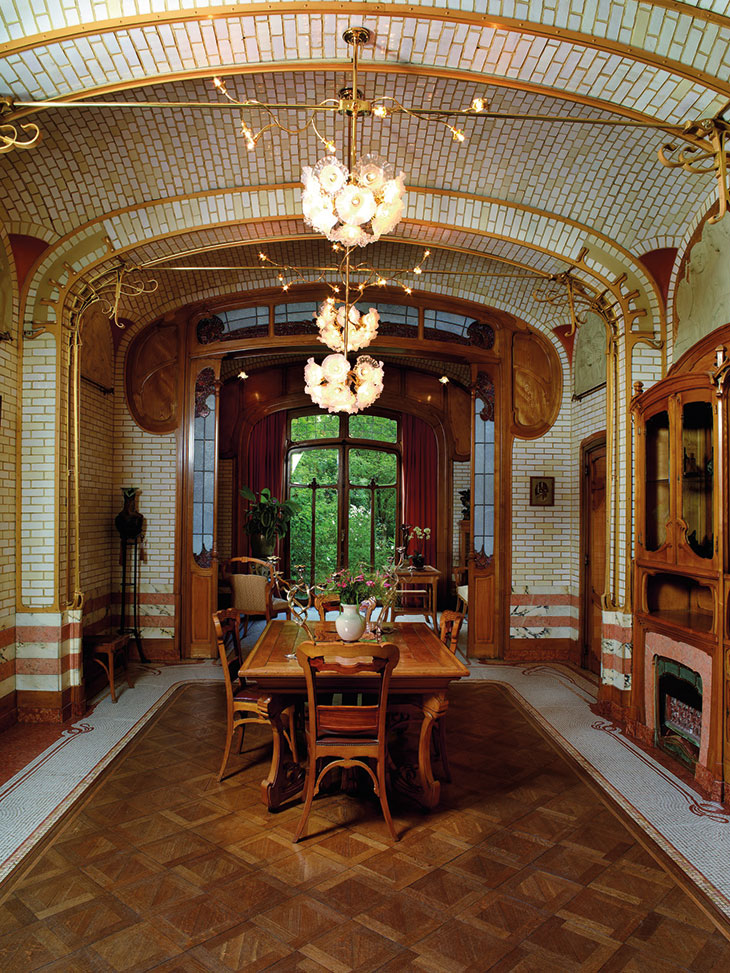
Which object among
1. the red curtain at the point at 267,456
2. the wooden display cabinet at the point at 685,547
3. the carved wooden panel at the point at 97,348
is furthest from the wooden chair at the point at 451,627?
the red curtain at the point at 267,456

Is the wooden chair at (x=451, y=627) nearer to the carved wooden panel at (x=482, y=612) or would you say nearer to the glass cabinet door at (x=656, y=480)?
the glass cabinet door at (x=656, y=480)

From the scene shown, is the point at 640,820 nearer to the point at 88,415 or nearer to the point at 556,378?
the point at 556,378

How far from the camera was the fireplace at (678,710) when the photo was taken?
4223 millimetres

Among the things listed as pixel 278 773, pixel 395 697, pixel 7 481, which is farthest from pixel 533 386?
pixel 7 481

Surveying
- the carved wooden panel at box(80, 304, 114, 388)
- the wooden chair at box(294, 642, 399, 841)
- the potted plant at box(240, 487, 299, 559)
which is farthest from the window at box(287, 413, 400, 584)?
the wooden chair at box(294, 642, 399, 841)

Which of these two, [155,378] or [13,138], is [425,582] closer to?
[155,378]

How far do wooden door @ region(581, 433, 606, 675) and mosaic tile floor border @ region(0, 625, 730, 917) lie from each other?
0.55 meters

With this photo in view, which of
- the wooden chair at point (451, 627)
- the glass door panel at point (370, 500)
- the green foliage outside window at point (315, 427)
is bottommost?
the wooden chair at point (451, 627)

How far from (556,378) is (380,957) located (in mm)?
6473

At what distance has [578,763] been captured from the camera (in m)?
4.45

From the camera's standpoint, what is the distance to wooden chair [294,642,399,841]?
10.7 feet

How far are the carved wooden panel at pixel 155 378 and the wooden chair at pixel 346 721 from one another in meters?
4.94

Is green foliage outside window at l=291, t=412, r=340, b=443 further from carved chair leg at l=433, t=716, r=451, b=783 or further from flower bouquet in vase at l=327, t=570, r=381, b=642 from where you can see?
carved chair leg at l=433, t=716, r=451, b=783

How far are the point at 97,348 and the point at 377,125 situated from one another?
12.7ft
